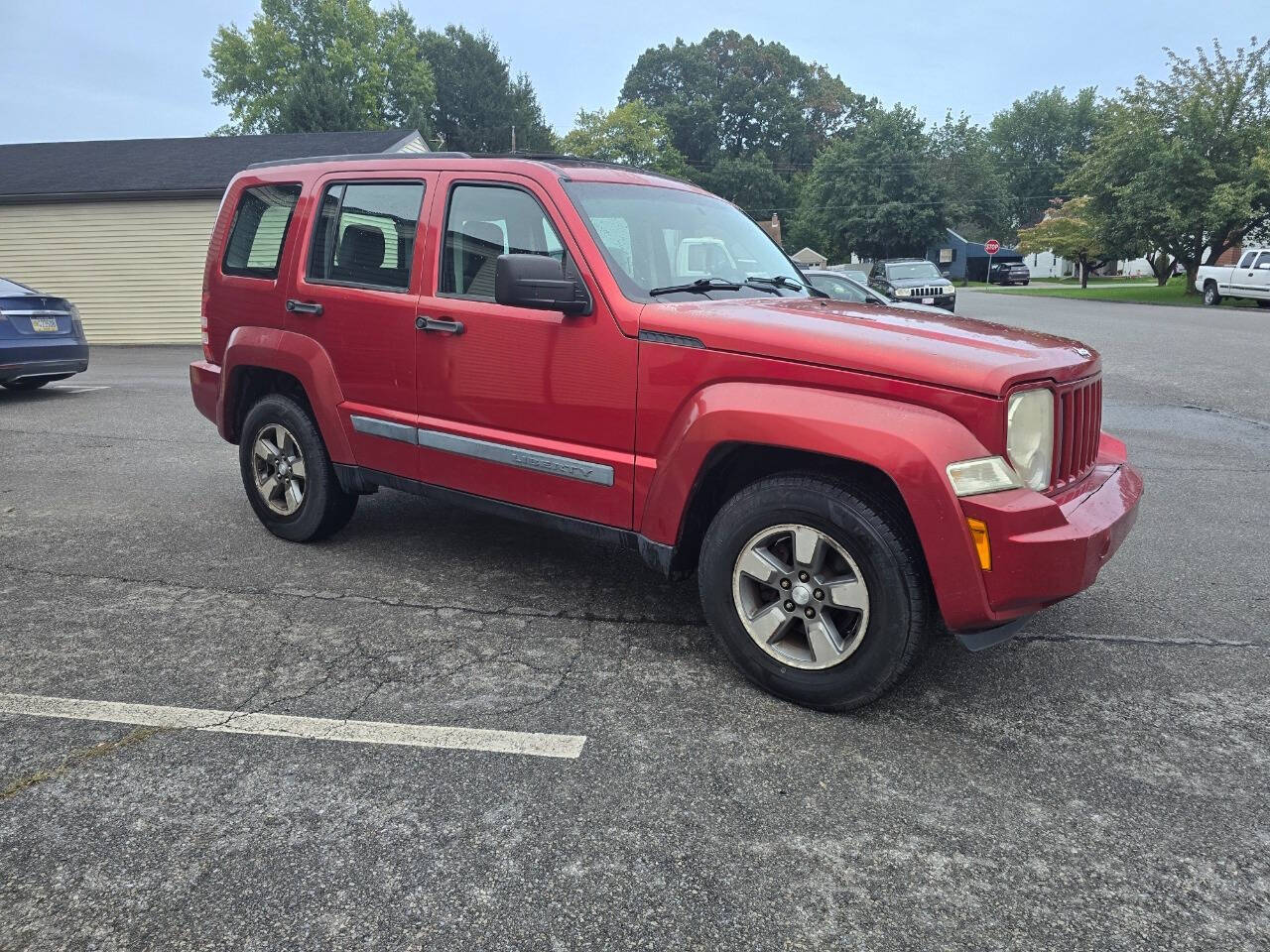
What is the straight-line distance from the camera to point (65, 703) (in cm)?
329

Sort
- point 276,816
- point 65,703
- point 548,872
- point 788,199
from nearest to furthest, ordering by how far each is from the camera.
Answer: point 548,872 < point 276,816 < point 65,703 < point 788,199

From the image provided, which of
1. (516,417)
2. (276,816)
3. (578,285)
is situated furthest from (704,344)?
(276,816)

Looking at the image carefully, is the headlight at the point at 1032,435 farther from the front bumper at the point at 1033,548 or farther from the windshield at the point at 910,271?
the windshield at the point at 910,271

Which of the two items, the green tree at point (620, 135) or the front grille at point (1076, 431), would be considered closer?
the front grille at point (1076, 431)

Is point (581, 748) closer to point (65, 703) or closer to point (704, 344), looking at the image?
point (704, 344)

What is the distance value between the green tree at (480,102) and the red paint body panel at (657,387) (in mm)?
59806

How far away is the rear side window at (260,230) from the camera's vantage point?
16.1 ft

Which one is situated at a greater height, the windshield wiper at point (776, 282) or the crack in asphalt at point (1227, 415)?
the windshield wiper at point (776, 282)

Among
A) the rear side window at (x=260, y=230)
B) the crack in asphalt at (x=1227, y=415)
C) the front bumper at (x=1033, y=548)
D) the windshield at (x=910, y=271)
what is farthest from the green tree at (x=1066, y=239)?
the front bumper at (x=1033, y=548)

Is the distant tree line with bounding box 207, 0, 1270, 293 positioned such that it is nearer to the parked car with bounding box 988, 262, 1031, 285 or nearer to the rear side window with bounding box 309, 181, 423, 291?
the parked car with bounding box 988, 262, 1031, 285

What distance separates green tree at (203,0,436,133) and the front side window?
57131 millimetres

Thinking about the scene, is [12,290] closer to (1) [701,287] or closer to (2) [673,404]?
(1) [701,287]

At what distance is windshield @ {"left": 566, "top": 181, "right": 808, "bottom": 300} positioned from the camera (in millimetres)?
3812

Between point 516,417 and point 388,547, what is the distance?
162 centimetres
